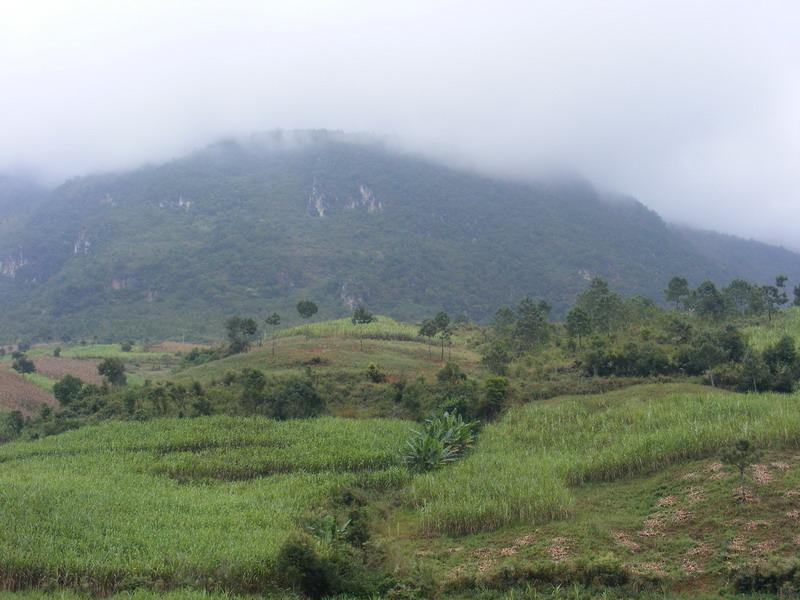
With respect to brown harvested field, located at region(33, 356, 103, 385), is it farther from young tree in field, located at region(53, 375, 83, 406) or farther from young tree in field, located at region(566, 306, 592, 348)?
young tree in field, located at region(566, 306, 592, 348)

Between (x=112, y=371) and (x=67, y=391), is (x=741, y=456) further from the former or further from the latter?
(x=112, y=371)

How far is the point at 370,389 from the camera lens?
39.1m

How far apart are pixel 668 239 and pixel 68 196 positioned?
145m

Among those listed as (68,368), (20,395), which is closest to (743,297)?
(20,395)

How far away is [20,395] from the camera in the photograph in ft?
158

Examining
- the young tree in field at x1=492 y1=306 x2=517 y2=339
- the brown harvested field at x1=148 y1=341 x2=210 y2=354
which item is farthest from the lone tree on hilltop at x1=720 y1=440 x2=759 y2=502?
the brown harvested field at x1=148 y1=341 x2=210 y2=354

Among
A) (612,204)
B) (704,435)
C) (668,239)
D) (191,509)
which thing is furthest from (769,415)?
(612,204)

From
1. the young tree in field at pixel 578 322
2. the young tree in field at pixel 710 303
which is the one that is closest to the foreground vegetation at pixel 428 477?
the young tree in field at pixel 578 322

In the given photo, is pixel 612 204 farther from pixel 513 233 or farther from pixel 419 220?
pixel 419 220

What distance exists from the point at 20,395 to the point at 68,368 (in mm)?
15805

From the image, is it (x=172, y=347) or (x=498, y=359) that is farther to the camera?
(x=172, y=347)

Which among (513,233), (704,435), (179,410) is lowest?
(179,410)

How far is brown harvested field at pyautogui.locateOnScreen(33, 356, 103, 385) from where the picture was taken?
5903cm

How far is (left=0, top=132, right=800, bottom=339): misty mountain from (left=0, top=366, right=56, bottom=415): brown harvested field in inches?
1770
